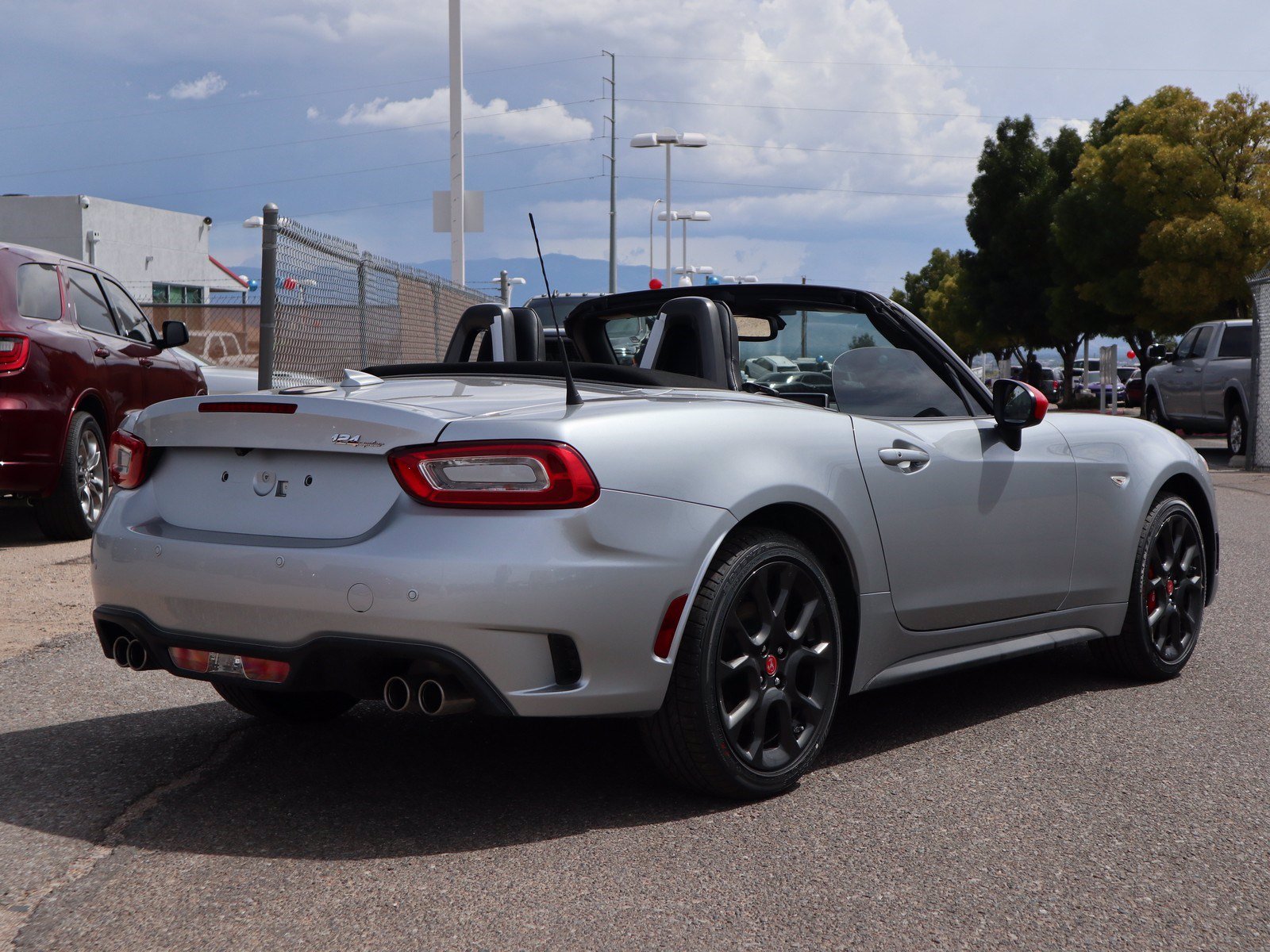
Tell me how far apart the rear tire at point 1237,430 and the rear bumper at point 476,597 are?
1777 cm

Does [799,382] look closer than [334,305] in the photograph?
Yes

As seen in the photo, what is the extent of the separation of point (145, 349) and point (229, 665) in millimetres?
7289

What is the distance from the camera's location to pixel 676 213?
56688 mm

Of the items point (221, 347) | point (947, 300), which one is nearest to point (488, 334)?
point (221, 347)

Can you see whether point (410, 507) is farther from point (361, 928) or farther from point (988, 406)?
point (988, 406)

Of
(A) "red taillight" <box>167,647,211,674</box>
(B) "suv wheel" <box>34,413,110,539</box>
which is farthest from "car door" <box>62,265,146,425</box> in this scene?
(A) "red taillight" <box>167,647,211,674</box>

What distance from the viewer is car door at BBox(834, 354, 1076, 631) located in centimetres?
437

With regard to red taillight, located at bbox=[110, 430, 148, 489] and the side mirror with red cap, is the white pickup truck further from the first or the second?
red taillight, located at bbox=[110, 430, 148, 489]

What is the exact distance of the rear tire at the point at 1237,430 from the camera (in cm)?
1975

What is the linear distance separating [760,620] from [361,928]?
53.5 inches

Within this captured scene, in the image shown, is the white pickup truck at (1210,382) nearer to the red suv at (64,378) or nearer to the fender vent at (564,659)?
the red suv at (64,378)

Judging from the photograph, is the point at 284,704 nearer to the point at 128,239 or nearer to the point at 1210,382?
the point at 1210,382

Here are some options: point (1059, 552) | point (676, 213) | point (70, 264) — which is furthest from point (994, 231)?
point (1059, 552)

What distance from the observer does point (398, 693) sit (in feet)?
11.5
